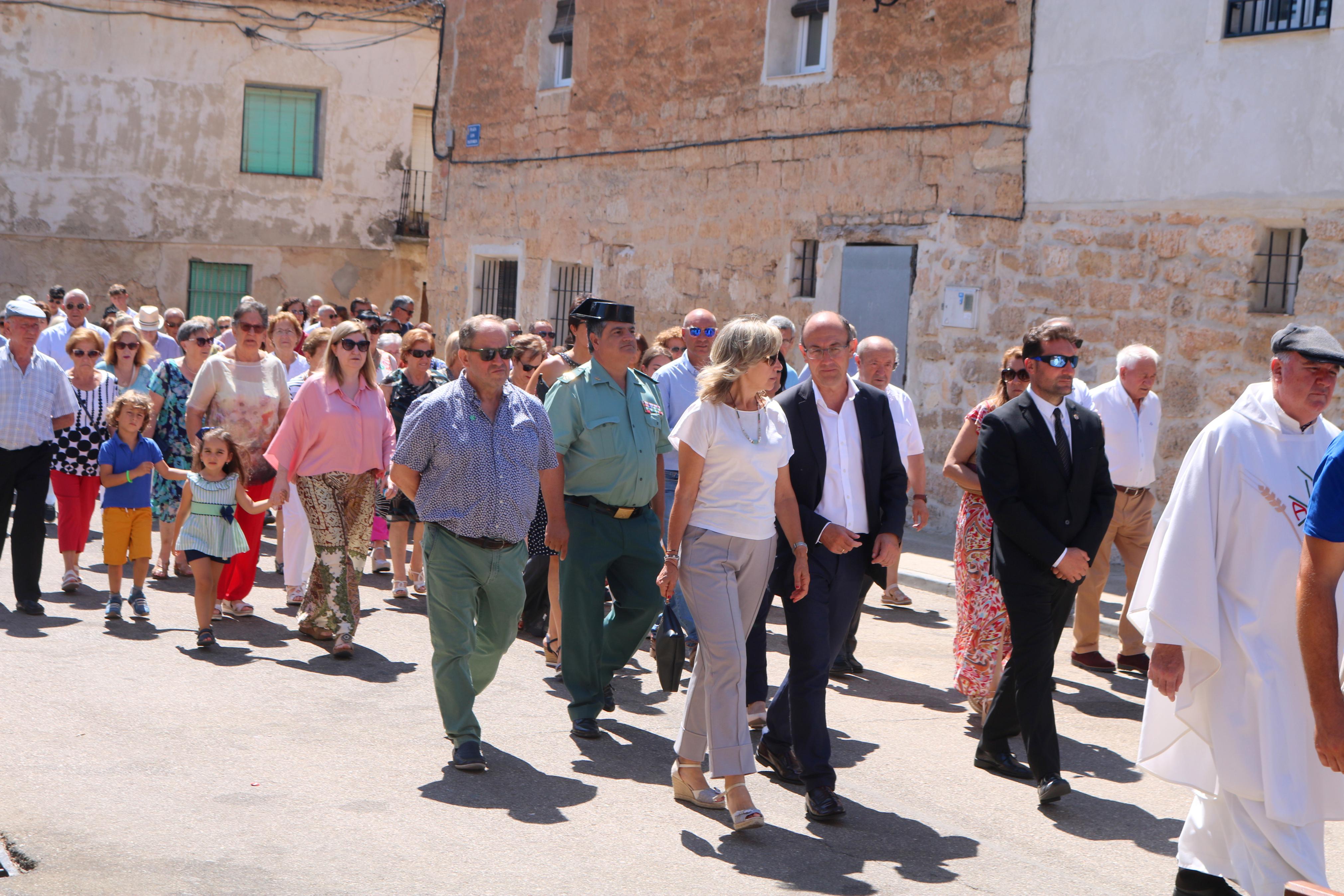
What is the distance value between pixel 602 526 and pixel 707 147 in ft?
34.7

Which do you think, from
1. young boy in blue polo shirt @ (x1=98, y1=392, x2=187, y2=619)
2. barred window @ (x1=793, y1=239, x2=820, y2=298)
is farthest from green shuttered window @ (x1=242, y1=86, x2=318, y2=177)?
young boy in blue polo shirt @ (x1=98, y1=392, x2=187, y2=619)

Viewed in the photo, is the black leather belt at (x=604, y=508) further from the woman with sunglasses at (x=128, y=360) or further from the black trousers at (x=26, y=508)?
the woman with sunglasses at (x=128, y=360)

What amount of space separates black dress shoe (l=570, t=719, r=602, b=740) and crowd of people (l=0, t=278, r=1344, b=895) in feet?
0.08

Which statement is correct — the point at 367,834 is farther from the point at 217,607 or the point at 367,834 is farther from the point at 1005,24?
the point at 1005,24

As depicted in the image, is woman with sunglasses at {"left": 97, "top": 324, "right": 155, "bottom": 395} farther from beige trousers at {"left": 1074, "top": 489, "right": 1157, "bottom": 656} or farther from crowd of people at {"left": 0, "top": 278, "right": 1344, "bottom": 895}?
beige trousers at {"left": 1074, "top": 489, "right": 1157, "bottom": 656}

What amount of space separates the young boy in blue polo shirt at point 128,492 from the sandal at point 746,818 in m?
4.76

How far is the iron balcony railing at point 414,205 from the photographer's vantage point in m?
28.1

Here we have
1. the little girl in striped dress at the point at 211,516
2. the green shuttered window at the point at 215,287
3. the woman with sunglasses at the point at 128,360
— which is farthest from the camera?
the green shuttered window at the point at 215,287

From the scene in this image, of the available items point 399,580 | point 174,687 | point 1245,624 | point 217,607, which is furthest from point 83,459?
point 1245,624

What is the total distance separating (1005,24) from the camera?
13172 mm

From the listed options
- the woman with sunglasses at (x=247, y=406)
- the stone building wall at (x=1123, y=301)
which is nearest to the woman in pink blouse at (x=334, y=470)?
the woman with sunglasses at (x=247, y=406)

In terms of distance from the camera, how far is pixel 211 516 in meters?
8.40

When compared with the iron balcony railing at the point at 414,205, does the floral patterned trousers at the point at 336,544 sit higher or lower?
lower

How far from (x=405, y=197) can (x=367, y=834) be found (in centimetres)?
2417
